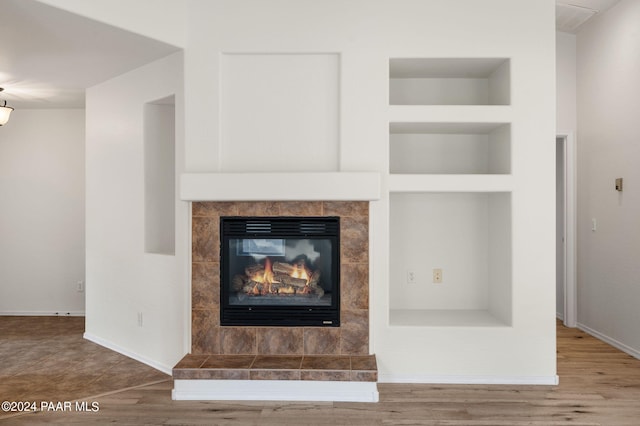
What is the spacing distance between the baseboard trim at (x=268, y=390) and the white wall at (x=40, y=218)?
9.98ft

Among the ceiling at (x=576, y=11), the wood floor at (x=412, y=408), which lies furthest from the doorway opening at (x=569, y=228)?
the wood floor at (x=412, y=408)

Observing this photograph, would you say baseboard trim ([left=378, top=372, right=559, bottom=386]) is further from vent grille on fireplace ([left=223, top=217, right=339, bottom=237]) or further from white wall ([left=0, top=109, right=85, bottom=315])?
white wall ([left=0, top=109, right=85, bottom=315])

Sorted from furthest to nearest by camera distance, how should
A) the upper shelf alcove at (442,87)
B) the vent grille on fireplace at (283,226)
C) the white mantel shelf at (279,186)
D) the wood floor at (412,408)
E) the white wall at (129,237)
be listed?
the upper shelf alcove at (442,87) → the white wall at (129,237) → the vent grille on fireplace at (283,226) → the white mantel shelf at (279,186) → the wood floor at (412,408)

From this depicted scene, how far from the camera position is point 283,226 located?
3424 mm

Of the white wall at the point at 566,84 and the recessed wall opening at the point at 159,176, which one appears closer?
the recessed wall opening at the point at 159,176

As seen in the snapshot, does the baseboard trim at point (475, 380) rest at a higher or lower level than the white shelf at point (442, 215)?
lower

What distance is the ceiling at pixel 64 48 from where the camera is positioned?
9.48 ft

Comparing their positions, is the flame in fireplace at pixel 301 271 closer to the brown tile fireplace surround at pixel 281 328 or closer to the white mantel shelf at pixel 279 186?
the brown tile fireplace surround at pixel 281 328

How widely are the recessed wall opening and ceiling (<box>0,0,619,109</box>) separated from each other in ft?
1.43

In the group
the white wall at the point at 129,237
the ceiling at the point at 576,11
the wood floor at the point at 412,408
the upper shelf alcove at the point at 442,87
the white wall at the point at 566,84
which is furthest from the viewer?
the white wall at the point at 566,84

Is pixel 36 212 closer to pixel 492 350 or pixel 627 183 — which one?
pixel 492 350

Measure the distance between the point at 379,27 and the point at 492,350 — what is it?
2408 millimetres

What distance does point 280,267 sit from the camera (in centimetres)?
350

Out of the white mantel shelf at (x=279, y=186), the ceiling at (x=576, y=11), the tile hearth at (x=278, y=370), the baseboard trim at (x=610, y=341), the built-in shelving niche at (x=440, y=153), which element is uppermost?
the ceiling at (x=576, y=11)
